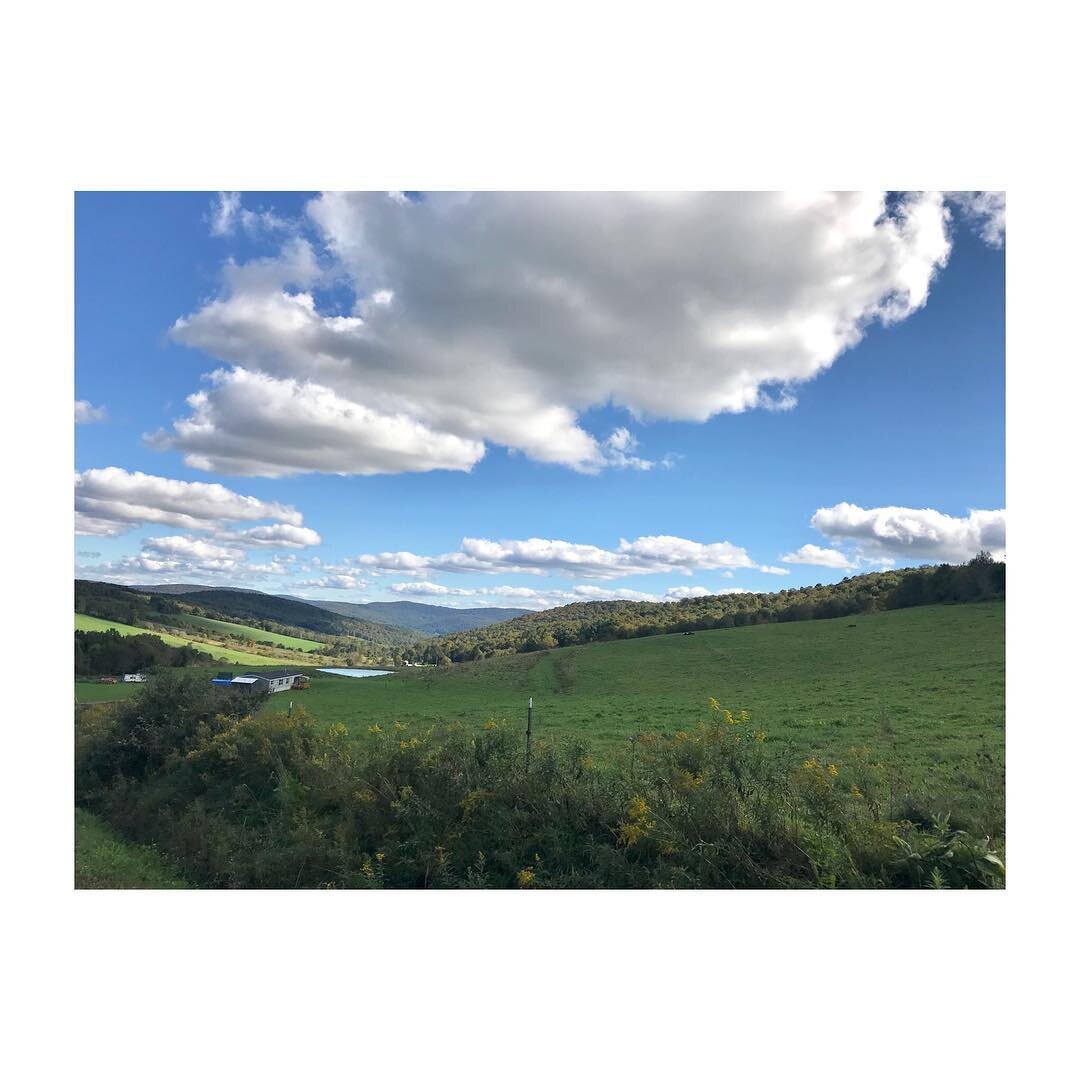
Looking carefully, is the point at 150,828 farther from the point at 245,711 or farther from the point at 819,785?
the point at 819,785

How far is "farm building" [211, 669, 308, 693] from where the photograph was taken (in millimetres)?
11234

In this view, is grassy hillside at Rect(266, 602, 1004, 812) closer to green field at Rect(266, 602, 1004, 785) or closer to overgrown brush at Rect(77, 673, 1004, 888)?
green field at Rect(266, 602, 1004, 785)

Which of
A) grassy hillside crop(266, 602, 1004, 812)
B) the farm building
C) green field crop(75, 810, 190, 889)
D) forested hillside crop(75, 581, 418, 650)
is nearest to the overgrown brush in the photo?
green field crop(75, 810, 190, 889)

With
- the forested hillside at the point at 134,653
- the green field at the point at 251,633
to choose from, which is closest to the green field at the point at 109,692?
the forested hillside at the point at 134,653

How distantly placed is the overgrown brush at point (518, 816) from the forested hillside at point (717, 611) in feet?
29.3

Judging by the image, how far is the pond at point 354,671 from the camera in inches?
687

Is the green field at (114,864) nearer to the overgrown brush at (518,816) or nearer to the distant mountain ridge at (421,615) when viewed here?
the overgrown brush at (518,816)

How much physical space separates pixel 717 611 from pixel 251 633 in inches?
673

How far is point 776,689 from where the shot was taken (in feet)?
47.7

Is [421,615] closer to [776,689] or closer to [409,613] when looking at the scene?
[409,613]

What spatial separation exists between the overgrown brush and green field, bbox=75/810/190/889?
266 mm

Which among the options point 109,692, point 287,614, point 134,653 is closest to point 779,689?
point 287,614

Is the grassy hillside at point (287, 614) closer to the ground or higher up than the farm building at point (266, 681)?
higher up
